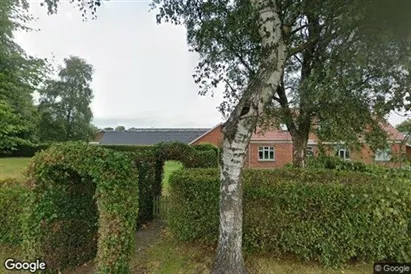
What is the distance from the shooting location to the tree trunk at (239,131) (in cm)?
369

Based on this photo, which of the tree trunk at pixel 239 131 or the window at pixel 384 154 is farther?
the tree trunk at pixel 239 131

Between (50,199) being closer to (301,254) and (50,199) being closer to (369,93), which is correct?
(301,254)

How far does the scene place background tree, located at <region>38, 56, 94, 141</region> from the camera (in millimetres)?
25969

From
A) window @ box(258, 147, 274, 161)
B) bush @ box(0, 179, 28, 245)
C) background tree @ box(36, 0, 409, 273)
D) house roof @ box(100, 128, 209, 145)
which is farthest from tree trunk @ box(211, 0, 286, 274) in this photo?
house roof @ box(100, 128, 209, 145)

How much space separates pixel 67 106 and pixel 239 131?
27.2m

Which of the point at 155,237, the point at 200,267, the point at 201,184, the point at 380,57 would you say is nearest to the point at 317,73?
the point at 380,57

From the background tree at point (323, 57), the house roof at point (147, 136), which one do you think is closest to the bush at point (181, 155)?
the background tree at point (323, 57)

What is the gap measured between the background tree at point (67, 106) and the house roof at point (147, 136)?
10.9 m

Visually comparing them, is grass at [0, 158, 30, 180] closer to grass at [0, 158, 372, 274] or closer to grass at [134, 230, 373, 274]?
grass at [0, 158, 372, 274]

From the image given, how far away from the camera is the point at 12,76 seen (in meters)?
9.73

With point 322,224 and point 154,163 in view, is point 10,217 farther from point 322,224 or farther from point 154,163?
point 322,224

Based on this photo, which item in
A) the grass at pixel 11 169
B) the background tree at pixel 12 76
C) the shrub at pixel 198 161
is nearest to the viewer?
the shrub at pixel 198 161

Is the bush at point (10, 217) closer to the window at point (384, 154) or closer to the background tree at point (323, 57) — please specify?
the background tree at point (323, 57)

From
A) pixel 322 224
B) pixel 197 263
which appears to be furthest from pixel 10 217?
pixel 322 224
